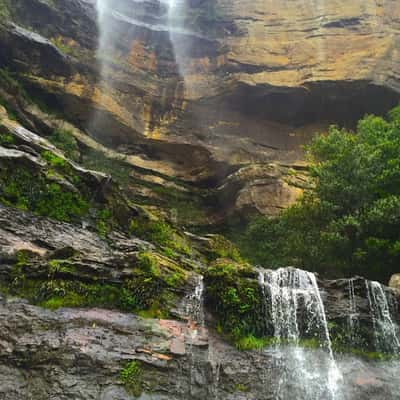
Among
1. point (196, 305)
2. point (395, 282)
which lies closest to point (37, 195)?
point (196, 305)

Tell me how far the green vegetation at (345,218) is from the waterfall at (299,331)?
2672 millimetres

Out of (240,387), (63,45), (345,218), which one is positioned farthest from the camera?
(63,45)

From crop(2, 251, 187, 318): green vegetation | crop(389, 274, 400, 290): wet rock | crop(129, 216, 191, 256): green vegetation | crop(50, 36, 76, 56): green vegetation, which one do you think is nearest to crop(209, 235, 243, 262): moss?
crop(129, 216, 191, 256): green vegetation

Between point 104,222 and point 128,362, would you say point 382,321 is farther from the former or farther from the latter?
point 104,222

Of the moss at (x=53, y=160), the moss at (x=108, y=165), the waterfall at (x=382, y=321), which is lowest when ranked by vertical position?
the waterfall at (x=382, y=321)

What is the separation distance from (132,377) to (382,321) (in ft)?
20.0

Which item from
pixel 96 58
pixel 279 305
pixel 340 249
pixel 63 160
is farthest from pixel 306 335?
pixel 96 58

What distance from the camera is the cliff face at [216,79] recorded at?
59.9 feet

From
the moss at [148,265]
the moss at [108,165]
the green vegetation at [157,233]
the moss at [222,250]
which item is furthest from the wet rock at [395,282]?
the moss at [108,165]

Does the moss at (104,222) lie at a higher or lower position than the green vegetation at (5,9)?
lower

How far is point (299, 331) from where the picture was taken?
873cm

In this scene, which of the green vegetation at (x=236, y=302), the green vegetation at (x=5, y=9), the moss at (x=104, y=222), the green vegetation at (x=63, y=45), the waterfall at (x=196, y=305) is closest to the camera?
the waterfall at (x=196, y=305)

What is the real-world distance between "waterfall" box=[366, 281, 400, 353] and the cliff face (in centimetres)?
795

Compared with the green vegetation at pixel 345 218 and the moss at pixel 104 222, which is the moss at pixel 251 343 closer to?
the moss at pixel 104 222
